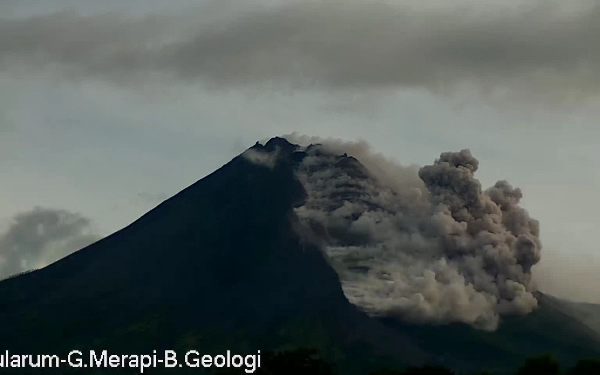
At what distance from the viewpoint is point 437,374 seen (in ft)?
310

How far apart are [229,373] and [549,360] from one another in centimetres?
3082

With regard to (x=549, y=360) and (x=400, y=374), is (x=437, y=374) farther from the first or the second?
(x=549, y=360)

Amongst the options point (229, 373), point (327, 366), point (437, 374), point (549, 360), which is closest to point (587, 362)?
point (549, 360)

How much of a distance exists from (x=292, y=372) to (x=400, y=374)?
10405 millimetres

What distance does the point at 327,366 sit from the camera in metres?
94.8

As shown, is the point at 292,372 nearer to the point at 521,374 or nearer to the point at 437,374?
the point at 437,374

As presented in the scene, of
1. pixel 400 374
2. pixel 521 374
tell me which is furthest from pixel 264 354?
pixel 521 374

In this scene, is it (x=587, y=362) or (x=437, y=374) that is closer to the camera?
(x=437, y=374)

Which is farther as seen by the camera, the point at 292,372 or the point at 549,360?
the point at 549,360

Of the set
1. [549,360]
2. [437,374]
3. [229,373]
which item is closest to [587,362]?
[549,360]

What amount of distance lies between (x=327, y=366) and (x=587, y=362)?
26.1 metres

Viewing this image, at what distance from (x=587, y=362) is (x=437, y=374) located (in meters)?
16.9

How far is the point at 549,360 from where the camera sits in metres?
100

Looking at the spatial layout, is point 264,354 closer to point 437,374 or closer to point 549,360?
point 437,374
